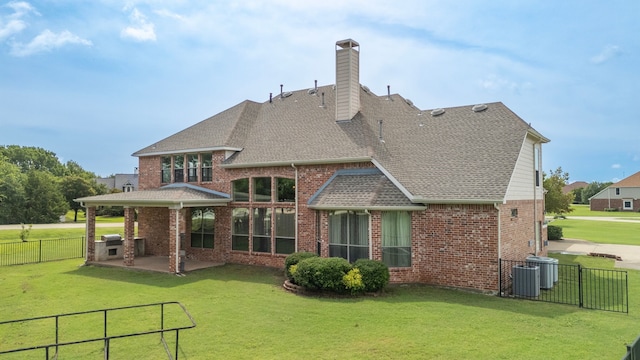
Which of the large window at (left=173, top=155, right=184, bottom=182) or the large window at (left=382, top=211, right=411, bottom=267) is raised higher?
the large window at (left=173, top=155, right=184, bottom=182)

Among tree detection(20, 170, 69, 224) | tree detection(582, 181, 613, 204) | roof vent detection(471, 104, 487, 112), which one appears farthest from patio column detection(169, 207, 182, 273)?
tree detection(582, 181, 613, 204)

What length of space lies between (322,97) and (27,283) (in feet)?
48.0

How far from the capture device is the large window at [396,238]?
1395 cm

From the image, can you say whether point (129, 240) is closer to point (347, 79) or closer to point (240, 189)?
point (240, 189)

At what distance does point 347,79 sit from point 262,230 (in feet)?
25.3

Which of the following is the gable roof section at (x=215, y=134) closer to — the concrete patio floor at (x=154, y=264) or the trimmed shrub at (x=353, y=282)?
the concrete patio floor at (x=154, y=264)

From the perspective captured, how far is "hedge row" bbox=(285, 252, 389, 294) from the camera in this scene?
12234mm

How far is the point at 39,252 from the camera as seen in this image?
21719 mm

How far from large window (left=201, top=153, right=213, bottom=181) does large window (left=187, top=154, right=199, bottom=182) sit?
0.46 m

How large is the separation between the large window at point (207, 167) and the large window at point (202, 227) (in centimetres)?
154

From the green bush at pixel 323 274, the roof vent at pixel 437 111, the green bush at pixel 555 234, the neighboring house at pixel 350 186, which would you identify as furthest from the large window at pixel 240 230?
the green bush at pixel 555 234

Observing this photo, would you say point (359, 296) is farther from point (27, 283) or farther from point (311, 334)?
point (27, 283)

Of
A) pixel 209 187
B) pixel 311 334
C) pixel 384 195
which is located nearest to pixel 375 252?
pixel 384 195

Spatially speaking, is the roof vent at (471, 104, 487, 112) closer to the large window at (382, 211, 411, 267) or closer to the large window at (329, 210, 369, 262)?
the large window at (382, 211, 411, 267)
